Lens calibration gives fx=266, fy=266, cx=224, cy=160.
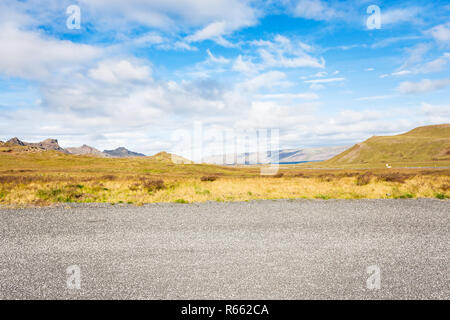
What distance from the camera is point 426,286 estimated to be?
4.96 m

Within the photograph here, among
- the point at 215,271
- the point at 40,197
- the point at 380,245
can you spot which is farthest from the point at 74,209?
the point at 380,245

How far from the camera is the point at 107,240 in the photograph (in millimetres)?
7852

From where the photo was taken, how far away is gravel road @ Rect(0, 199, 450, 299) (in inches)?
192

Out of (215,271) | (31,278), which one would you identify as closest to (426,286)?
(215,271)

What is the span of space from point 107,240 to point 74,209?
6006 millimetres

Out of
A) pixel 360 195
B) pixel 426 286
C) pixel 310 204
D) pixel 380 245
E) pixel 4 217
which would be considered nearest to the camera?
pixel 426 286

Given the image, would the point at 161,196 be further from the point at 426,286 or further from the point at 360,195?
the point at 426,286

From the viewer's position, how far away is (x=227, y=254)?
657cm

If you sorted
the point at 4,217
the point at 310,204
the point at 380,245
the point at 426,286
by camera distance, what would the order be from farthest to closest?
the point at 310,204 < the point at 4,217 < the point at 380,245 < the point at 426,286

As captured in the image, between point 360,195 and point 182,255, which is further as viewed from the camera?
point 360,195

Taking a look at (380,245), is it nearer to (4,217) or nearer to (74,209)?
(74,209)

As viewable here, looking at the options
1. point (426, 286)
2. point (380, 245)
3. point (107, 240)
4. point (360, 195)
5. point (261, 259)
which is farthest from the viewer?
point (360, 195)

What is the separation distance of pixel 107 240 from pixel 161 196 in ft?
28.4

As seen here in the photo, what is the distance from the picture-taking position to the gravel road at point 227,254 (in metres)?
4.88
